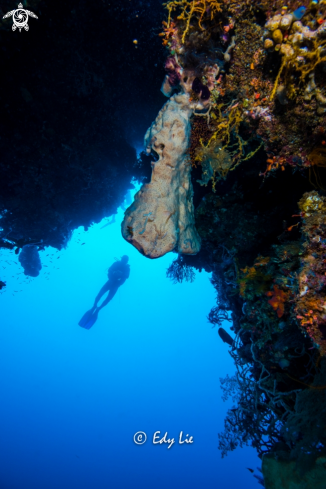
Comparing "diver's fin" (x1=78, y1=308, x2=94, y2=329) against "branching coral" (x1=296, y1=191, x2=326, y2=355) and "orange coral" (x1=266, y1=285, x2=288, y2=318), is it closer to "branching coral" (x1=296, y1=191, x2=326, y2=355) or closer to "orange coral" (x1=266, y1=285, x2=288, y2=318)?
"orange coral" (x1=266, y1=285, x2=288, y2=318)

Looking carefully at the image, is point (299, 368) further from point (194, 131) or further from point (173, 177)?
point (194, 131)

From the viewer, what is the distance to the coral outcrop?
345 cm

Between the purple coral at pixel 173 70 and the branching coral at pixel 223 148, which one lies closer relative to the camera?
the branching coral at pixel 223 148

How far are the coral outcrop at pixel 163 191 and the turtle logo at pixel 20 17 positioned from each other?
3.36 meters

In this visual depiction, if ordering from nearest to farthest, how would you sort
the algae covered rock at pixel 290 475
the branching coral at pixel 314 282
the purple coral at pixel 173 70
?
the branching coral at pixel 314 282 < the algae covered rock at pixel 290 475 < the purple coral at pixel 173 70

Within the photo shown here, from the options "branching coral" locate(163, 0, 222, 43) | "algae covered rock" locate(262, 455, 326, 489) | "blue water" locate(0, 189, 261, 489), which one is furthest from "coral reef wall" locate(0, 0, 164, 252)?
"blue water" locate(0, 189, 261, 489)

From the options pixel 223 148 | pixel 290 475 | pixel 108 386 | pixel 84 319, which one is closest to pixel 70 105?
pixel 223 148

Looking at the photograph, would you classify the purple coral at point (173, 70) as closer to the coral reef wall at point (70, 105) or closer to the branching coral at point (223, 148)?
the branching coral at point (223, 148)

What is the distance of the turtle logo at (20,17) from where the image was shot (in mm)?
3834

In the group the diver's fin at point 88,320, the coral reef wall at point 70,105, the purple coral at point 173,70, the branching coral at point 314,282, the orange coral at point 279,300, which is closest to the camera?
the branching coral at point 314,282

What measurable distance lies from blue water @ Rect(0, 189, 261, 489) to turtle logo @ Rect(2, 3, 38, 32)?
2750cm

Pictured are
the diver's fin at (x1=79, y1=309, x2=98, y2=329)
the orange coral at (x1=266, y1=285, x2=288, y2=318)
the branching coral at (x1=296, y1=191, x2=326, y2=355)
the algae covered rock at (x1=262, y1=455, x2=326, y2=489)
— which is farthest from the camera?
the diver's fin at (x1=79, y1=309, x2=98, y2=329)

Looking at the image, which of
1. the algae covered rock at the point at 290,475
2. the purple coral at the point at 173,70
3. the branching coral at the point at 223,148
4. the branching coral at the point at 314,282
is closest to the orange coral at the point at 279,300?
the branching coral at the point at 314,282

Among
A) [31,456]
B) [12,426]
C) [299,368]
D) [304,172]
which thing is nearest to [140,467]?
[31,456]
